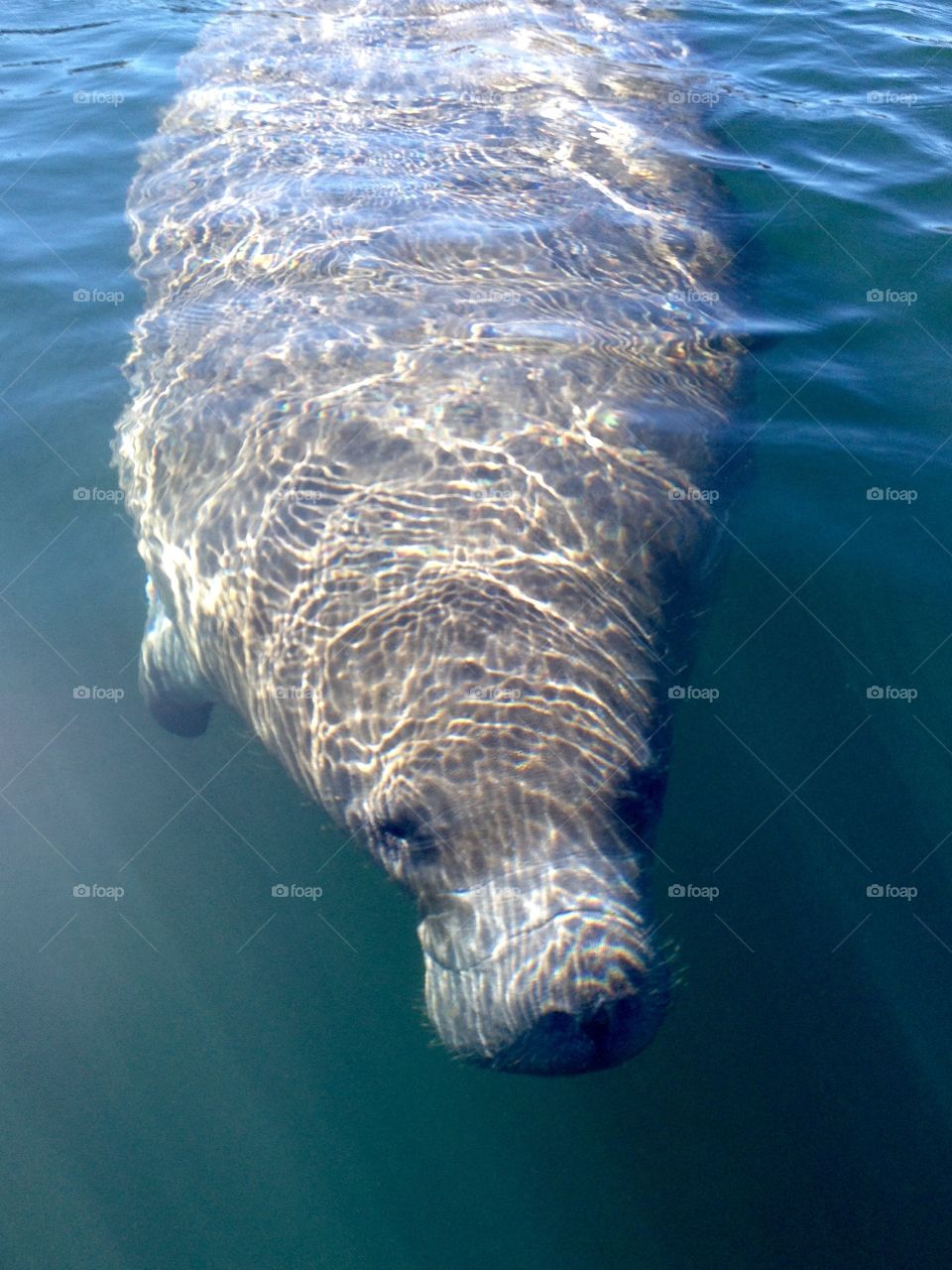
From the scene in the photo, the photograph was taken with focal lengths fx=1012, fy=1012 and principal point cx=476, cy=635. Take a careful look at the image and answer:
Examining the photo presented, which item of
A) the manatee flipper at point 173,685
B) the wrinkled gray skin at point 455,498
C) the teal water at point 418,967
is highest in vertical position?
the wrinkled gray skin at point 455,498

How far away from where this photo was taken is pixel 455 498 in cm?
541

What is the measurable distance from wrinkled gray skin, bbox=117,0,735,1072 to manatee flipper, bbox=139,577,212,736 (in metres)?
0.02

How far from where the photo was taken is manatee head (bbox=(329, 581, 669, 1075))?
4.21 metres

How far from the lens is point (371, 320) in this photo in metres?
6.65

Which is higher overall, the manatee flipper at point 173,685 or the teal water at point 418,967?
the manatee flipper at point 173,685

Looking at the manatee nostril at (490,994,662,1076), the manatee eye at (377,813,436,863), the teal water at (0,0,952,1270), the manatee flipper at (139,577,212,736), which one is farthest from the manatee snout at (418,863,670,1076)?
the manatee flipper at (139,577,212,736)

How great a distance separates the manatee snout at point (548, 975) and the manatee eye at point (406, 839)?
0.76 ft

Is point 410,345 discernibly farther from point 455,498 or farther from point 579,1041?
point 579,1041

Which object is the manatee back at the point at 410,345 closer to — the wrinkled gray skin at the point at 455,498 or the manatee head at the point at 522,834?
the wrinkled gray skin at the point at 455,498

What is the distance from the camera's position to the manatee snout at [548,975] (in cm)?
414

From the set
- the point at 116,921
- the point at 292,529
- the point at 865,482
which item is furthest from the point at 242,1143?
the point at 865,482

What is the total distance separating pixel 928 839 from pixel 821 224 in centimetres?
605

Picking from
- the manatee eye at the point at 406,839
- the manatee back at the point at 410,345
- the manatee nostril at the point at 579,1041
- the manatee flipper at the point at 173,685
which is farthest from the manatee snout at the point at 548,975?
the manatee flipper at the point at 173,685

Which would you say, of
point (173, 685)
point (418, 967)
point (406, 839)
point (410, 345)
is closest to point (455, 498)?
point (410, 345)
